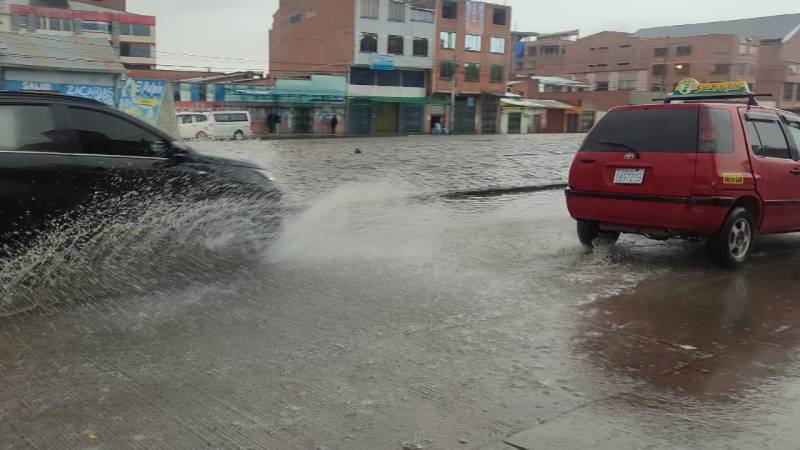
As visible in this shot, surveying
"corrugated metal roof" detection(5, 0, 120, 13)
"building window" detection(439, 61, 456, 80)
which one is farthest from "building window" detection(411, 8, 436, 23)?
"corrugated metal roof" detection(5, 0, 120, 13)

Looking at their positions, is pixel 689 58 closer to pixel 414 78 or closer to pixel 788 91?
pixel 788 91

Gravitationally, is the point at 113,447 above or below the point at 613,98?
below

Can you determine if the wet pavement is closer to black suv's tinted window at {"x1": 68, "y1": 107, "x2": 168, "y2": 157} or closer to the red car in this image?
the red car

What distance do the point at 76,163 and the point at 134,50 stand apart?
84.0m

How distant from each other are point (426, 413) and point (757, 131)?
17.1 ft

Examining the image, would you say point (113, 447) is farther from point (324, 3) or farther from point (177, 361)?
point (324, 3)

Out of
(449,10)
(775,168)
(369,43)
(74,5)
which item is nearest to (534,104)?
(449,10)

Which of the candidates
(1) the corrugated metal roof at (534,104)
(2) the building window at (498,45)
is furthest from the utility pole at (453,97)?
(1) the corrugated metal roof at (534,104)

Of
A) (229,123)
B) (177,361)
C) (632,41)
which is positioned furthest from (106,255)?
(632,41)

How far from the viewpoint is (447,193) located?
12.2 metres

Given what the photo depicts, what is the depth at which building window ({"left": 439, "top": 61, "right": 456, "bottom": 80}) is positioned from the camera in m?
57.1

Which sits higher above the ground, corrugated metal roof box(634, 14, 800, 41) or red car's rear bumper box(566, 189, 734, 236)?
corrugated metal roof box(634, 14, 800, 41)

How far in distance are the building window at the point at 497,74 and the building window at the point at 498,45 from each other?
1.31 meters

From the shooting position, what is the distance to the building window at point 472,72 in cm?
5878
